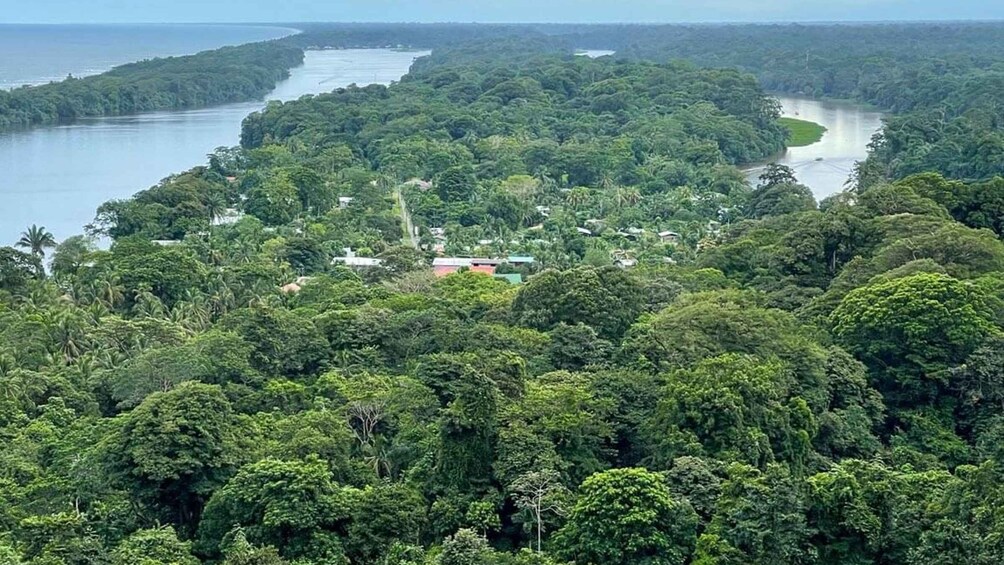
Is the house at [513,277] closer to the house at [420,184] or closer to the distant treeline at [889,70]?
the house at [420,184]

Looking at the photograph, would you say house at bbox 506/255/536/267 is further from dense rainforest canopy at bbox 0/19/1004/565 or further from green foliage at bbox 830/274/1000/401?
green foliage at bbox 830/274/1000/401

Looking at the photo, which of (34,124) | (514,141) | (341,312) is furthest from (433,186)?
(34,124)

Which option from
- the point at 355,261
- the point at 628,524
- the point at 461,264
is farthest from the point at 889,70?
the point at 628,524

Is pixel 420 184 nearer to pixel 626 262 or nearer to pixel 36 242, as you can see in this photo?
pixel 626 262

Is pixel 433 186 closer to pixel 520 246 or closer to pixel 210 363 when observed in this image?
pixel 520 246

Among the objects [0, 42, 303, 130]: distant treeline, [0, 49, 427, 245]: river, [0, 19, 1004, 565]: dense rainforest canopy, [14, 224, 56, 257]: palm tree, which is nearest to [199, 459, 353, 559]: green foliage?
[0, 19, 1004, 565]: dense rainforest canopy

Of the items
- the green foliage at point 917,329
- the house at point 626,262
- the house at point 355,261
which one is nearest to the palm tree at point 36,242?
the house at point 355,261
